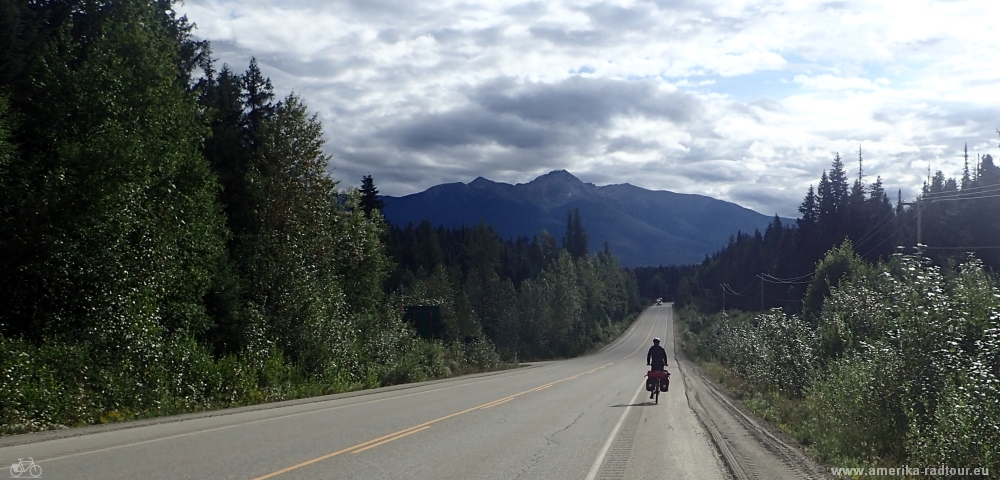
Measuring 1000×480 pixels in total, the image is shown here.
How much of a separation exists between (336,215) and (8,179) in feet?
62.2

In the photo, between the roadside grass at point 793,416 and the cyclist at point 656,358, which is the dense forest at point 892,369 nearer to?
the roadside grass at point 793,416

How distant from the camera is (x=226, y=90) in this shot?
35.3 m

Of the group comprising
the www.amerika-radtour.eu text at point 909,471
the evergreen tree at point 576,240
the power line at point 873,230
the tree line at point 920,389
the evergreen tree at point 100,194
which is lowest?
the www.amerika-radtour.eu text at point 909,471

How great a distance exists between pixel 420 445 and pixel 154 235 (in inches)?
456

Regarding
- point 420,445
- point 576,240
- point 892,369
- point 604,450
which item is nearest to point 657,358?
point 892,369

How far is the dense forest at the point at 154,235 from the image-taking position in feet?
58.7

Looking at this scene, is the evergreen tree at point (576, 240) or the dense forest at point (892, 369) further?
the evergreen tree at point (576, 240)

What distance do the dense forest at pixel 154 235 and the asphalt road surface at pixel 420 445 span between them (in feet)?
9.09

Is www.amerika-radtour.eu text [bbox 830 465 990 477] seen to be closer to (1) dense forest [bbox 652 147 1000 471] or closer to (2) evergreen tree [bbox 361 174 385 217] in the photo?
(1) dense forest [bbox 652 147 1000 471]

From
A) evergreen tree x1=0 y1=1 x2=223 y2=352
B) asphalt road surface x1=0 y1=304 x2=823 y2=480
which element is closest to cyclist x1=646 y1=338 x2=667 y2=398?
asphalt road surface x1=0 y1=304 x2=823 y2=480

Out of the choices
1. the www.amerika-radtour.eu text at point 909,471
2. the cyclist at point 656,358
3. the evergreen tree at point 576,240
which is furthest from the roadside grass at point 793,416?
the evergreen tree at point 576,240

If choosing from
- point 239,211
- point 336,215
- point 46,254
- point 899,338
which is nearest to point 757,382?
point 899,338

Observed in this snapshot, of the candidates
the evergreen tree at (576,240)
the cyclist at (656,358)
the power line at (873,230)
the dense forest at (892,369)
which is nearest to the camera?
the dense forest at (892,369)

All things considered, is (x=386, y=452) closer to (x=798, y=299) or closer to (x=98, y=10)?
(x=98, y=10)
